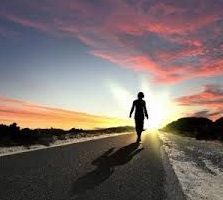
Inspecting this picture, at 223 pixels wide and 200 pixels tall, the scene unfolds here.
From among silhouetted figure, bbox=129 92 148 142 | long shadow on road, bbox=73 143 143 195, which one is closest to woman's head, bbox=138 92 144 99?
silhouetted figure, bbox=129 92 148 142

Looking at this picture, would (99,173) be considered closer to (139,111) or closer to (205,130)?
(139,111)

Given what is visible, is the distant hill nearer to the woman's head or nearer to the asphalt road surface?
the woman's head

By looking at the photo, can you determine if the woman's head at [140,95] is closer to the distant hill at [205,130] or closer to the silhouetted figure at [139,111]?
the silhouetted figure at [139,111]

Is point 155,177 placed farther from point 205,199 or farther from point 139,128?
point 139,128

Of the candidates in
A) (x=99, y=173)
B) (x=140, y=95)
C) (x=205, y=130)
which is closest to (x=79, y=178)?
(x=99, y=173)

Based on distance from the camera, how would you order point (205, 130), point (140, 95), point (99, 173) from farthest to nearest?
point (205, 130), point (140, 95), point (99, 173)

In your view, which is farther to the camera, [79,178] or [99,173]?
[99,173]

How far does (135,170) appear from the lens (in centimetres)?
1121

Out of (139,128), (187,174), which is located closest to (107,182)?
(187,174)

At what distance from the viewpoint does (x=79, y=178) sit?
375 inches

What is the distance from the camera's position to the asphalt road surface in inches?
306

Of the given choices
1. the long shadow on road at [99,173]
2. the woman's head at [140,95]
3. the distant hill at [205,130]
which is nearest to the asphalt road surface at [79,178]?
the long shadow on road at [99,173]

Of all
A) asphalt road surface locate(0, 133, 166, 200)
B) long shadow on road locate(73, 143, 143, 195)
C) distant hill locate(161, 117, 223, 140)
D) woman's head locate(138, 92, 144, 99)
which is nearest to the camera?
asphalt road surface locate(0, 133, 166, 200)

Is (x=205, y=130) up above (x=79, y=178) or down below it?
above
